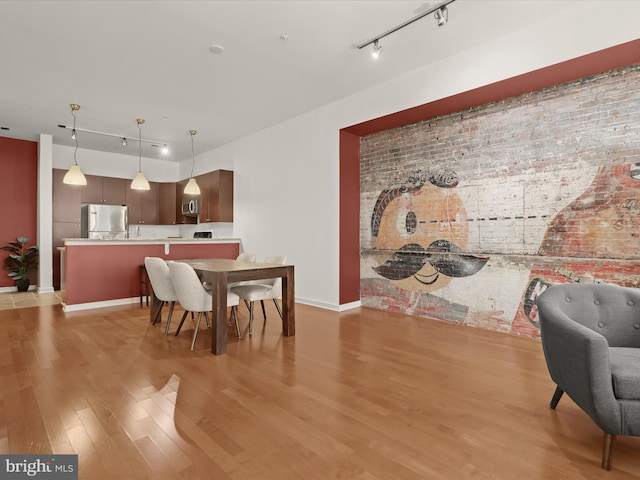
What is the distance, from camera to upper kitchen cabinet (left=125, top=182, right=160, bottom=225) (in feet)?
27.7

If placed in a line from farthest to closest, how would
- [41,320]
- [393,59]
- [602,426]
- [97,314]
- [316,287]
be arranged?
[316,287] → [97,314] → [41,320] → [393,59] → [602,426]

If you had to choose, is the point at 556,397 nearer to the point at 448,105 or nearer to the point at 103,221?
the point at 448,105

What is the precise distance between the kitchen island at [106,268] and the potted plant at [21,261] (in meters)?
2.24

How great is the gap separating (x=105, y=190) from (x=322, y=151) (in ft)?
18.0

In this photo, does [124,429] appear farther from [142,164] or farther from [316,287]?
[142,164]

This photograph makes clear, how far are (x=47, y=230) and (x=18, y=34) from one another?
4.43m

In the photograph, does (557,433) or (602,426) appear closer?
(602,426)

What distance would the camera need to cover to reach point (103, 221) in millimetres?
7637

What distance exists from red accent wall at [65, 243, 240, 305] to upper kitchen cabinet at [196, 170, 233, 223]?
1.31 meters

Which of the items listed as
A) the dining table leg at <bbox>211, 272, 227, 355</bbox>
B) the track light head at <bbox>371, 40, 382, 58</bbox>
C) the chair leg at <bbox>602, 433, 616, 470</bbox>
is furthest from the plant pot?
the chair leg at <bbox>602, 433, 616, 470</bbox>

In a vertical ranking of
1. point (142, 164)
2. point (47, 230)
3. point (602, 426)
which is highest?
point (142, 164)

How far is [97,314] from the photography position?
5.09 meters

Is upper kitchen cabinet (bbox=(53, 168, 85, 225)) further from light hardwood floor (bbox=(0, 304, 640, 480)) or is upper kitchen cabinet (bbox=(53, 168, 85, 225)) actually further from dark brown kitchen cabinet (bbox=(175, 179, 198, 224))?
light hardwood floor (bbox=(0, 304, 640, 480))

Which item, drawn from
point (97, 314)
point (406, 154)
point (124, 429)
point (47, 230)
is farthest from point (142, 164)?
point (124, 429)
